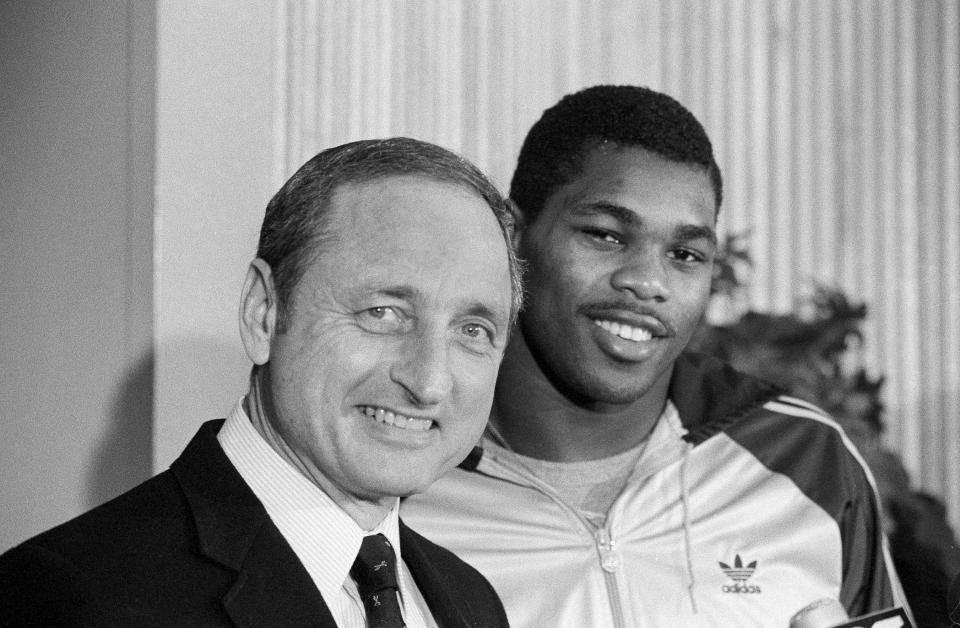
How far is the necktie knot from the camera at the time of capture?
4.01 ft

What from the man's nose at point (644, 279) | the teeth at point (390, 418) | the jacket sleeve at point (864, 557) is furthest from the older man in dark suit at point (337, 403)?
the jacket sleeve at point (864, 557)

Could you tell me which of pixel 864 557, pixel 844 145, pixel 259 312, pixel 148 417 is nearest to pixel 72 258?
pixel 148 417

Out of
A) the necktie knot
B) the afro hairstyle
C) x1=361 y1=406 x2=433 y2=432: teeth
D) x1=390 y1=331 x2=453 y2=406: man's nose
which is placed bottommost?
the necktie knot

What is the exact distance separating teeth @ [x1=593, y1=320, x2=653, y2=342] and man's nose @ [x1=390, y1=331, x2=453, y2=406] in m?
0.64

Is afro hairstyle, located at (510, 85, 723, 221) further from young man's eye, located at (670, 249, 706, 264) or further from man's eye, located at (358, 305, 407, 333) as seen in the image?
man's eye, located at (358, 305, 407, 333)

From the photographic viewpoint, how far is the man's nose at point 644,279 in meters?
1.80

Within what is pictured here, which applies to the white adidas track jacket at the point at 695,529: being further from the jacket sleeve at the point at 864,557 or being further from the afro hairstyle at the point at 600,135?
the afro hairstyle at the point at 600,135

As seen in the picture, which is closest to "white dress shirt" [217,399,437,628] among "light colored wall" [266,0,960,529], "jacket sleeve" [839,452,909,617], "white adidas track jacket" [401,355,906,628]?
"white adidas track jacket" [401,355,906,628]

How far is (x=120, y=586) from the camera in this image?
1092mm

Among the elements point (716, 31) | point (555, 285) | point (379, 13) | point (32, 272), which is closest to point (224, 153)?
point (32, 272)

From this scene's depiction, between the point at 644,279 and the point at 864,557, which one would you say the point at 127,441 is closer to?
the point at 644,279

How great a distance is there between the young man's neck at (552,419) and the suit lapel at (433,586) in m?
0.51

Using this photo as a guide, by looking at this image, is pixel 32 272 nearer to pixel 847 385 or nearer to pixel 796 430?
pixel 796 430

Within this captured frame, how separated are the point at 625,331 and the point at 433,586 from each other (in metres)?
0.57
